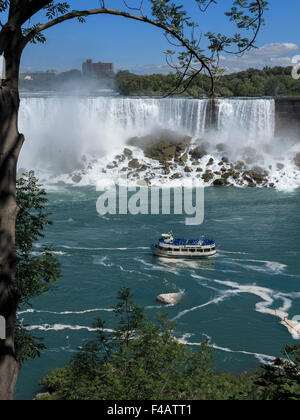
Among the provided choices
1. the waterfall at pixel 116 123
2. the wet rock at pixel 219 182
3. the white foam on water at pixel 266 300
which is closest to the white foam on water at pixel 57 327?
the white foam on water at pixel 266 300

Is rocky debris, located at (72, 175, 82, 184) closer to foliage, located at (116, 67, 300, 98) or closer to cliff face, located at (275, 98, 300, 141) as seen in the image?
cliff face, located at (275, 98, 300, 141)

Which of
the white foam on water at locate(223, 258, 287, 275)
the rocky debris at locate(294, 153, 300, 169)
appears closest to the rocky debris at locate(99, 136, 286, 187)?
the rocky debris at locate(294, 153, 300, 169)

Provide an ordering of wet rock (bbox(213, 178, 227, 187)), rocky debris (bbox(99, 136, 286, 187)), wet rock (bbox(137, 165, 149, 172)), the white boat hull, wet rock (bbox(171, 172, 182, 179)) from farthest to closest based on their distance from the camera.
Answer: wet rock (bbox(137, 165, 149, 172)) < wet rock (bbox(171, 172, 182, 179)) < rocky debris (bbox(99, 136, 286, 187)) < wet rock (bbox(213, 178, 227, 187)) < the white boat hull

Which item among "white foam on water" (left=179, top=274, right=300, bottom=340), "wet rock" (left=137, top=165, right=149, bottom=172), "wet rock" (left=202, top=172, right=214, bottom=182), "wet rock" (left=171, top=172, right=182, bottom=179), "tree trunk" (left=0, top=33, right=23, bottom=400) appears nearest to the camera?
"tree trunk" (left=0, top=33, right=23, bottom=400)

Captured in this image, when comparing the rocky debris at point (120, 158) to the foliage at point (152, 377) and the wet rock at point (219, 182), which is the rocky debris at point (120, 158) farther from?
the foliage at point (152, 377)

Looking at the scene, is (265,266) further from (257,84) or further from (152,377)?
(257,84)

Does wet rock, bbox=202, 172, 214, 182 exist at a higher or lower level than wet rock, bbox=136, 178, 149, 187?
higher
